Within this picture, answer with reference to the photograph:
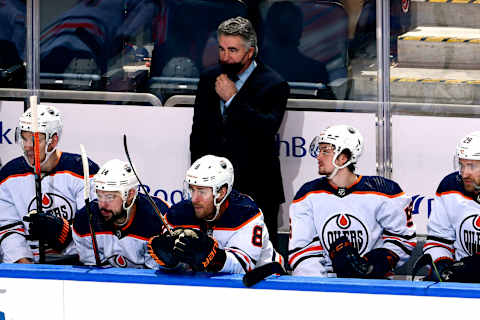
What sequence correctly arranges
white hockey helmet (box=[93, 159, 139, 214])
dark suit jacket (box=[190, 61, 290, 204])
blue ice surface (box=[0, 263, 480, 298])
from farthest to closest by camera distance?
dark suit jacket (box=[190, 61, 290, 204]) < white hockey helmet (box=[93, 159, 139, 214]) < blue ice surface (box=[0, 263, 480, 298])

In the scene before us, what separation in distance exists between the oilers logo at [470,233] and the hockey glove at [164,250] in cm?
140

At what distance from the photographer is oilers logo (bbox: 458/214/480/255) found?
388 cm

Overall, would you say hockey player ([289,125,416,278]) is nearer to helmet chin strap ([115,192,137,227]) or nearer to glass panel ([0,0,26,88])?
helmet chin strap ([115,192,137,227])

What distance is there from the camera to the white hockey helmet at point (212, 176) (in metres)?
3.67

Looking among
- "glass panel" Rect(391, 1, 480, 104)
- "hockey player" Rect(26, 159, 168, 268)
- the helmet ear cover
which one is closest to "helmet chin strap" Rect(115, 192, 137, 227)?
"hockey player" Rect(26, 159, 168, 268)

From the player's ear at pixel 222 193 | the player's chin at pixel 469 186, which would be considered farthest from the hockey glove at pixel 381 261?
the player's ear at pixel 222 193

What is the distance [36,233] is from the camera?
12.0 ft

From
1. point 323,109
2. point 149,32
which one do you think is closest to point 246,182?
point 323,109

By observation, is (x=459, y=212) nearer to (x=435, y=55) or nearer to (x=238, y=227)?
(x=238, y=227)

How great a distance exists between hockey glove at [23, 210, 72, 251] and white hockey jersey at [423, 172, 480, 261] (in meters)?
1.60

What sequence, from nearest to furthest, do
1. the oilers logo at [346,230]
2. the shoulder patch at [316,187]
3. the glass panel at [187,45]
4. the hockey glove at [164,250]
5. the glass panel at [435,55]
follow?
the hockey glove at [164,250], the oilers logo at [346,230], the shoulder patch at [316,187], the glass panel at [435,55], the glass panel at [187,45]

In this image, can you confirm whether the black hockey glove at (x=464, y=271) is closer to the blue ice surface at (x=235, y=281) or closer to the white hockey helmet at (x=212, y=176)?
the blue ice surface at (x=235, y=281)

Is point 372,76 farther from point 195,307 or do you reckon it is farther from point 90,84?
point 195,307

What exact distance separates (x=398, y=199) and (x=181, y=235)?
1.25 meters
